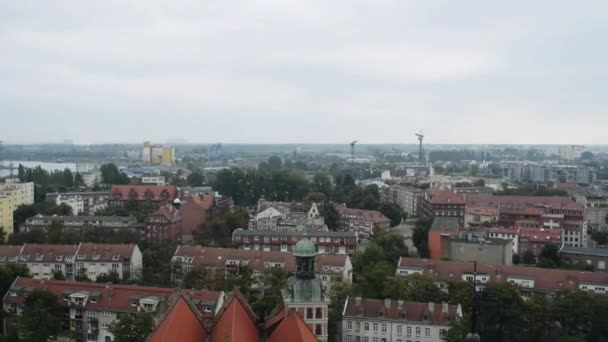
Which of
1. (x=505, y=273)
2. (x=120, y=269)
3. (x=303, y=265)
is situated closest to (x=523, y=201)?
(x=505, y=273)

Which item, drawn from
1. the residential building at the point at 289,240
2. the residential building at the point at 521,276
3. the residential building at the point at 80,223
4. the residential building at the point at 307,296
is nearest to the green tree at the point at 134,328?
the residential building at the point at 307,296

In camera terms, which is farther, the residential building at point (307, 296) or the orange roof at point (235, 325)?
the residential building at point (307, 296)

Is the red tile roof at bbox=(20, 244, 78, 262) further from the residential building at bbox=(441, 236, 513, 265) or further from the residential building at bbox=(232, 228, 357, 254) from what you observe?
the residential building at bbox=(441, 236, 513, 265)

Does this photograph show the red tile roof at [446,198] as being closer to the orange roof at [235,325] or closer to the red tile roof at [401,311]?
the red tile roof at [401,311]

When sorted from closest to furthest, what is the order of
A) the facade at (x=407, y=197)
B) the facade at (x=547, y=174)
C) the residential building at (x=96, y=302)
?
the residential building at (x=96, y=302) → the facade at (x=407, y=197) → the facade at (x=547, y=174)

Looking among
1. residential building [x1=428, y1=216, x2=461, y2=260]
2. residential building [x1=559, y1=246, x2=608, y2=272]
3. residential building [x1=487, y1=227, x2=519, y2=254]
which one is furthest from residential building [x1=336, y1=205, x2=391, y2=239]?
residential building [x1=559, y1=246, x2=608, y2=272]

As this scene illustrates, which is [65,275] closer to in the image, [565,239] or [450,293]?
[450,293]

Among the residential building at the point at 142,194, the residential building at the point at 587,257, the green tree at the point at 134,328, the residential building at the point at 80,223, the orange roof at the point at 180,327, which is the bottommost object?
the residential building at the point at 587,257
